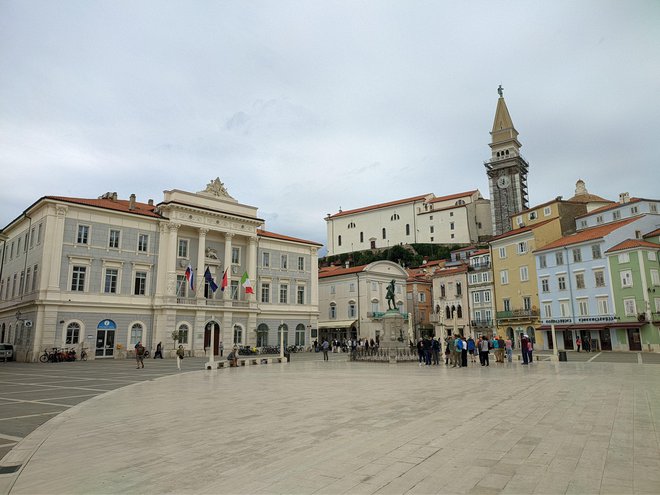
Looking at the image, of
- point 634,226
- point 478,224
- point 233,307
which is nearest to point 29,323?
point 233,307

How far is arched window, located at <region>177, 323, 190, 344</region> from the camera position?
1631 inches

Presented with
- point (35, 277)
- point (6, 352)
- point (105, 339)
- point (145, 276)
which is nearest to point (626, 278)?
point (145, 276)

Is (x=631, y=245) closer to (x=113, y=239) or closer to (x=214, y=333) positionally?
(x=214, y=333)

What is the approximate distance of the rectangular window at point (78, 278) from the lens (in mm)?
36594

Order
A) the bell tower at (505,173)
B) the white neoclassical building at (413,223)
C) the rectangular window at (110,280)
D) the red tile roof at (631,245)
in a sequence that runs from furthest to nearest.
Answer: the white neoclassical building at (413,223) → the bell tower at (505,173) → the red tile roof at (631,245) → the rectangular window at (110,280)

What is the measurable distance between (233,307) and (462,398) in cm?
3599

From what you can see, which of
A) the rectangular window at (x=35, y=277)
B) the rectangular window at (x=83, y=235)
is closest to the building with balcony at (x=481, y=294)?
the rectangular window at (x=83, y=235)

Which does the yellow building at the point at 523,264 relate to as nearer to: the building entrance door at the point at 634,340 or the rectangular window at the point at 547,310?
the rectangular window at the point at 547,310

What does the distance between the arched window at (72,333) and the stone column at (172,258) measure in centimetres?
772

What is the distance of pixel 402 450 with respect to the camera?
6633mm

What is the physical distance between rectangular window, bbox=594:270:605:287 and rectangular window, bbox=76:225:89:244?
44720 millimetres

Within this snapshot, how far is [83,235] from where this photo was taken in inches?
1475

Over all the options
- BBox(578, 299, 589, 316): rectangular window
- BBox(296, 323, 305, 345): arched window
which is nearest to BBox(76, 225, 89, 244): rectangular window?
BBox(296, 323, 305, 345): arched window

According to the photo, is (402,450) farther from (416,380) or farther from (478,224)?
(478,224)
